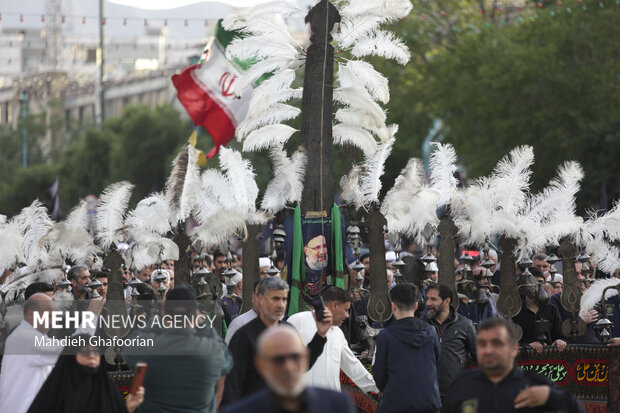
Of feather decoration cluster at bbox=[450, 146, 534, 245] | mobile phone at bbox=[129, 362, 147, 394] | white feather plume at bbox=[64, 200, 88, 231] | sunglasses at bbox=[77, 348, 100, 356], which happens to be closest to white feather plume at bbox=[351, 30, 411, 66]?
feather decoration cluster at bbox=[450, 146, 534, 245]

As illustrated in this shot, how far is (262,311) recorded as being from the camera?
8180 mm

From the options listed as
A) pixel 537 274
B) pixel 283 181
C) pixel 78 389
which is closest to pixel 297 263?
pixel 283 181

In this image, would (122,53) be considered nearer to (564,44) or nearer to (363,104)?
(564,44)

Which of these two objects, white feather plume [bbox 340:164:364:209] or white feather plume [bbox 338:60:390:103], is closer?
white feather plume [bbox 340:164:364:209]

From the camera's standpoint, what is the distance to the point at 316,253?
1160cm

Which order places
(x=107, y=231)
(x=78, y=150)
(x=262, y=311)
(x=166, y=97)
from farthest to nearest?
(x=166, y=97) → (x=78, y=150) → (x=107, y=231) → (x=262, y=311)

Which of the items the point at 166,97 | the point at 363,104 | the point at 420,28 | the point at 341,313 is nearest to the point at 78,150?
the point at 420,28

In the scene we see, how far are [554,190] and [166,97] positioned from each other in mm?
81484

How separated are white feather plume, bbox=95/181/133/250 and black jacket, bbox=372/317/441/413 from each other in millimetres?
3459

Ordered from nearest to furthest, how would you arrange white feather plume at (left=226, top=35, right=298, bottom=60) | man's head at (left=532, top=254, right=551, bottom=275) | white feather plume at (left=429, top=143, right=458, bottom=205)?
1. white feather plume at (left=429, top=143, right=458, bottom=205)
2. white feather plume at (left=226, top=35, right=298, bottom=60)
3. man's head at (left=532, top=254, right=551, bottom=275)

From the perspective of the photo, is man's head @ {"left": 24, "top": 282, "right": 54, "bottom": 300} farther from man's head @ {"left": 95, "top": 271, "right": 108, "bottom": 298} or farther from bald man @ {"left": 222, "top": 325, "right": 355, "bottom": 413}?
bald man @ {"left": 222, "top": 325, "right": 355, "bottom": 413}

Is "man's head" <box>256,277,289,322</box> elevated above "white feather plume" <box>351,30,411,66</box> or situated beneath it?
situated beneath

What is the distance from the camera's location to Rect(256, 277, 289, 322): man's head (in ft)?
26.6

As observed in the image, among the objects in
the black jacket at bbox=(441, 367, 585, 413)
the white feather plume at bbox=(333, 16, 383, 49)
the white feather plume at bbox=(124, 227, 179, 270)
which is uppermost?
the white feather plume at bbox=(333, 16, 383, 49)
